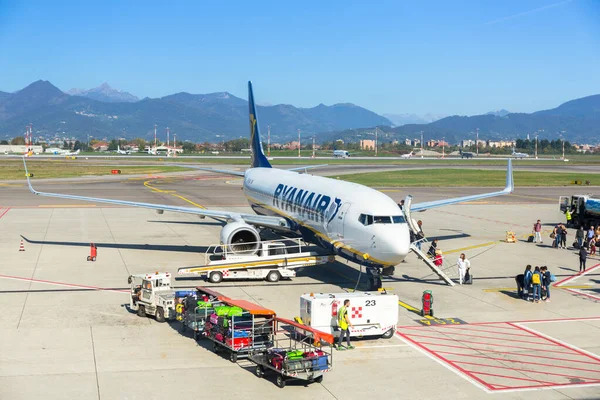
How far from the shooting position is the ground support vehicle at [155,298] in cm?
2689

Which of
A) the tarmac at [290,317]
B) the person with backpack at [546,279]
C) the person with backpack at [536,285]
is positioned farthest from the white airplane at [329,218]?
the person with backpack at [546,279]

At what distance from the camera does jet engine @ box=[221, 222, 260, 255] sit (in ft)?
123

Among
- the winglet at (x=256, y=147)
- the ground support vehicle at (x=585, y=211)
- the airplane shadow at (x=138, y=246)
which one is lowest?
the airplane shadow at (x=138, y=246)

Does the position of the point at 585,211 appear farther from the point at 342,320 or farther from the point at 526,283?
the point at 342,320

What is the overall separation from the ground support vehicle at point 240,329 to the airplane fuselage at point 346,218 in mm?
8459

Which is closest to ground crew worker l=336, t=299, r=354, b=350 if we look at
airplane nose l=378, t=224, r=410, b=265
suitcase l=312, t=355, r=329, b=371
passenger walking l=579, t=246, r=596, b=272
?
suitcase l=312, t=355, r=329, b=371

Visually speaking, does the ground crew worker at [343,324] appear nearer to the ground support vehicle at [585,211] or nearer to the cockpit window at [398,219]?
the cockpit window at [398,219]

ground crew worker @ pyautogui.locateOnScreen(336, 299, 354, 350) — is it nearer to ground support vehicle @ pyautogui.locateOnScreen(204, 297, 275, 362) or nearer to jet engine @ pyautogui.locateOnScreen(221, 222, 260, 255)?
ground support vehicle @ pyautogui.locateOnScreen(204, 297, 275, 362)

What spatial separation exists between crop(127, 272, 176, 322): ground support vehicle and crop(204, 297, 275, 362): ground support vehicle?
3.86 metres

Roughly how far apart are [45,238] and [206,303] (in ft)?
89.0

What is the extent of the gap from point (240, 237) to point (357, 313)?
48.4 ft

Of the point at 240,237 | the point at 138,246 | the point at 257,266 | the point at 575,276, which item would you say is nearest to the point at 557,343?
the point at 575,276

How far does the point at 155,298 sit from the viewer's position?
27.3m

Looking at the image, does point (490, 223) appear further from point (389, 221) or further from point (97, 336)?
point (97, 336)
